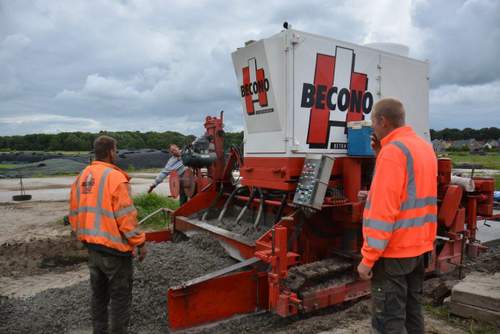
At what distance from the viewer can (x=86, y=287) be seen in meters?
4.77

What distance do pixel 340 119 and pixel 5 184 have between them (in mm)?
18581

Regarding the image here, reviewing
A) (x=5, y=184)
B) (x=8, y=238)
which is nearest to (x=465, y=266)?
(x=8, y=238)

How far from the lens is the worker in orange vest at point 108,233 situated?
3.37 meters

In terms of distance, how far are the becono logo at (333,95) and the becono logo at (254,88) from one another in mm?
432

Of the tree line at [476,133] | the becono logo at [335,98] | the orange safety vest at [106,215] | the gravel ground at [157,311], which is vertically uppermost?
the tree line at [476,133]

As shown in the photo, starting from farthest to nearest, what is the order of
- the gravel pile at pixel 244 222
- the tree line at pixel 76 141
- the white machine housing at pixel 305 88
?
the tree line at pixel 76 141, the gravel pile at pixel 244 222, the white machine housing at pixel 305 88

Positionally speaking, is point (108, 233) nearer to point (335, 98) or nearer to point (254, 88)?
point (254, 88)

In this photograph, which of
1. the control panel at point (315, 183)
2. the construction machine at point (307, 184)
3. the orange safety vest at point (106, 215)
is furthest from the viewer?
the control panel at point (315, 183)

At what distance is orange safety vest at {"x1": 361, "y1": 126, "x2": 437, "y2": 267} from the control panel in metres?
1.53

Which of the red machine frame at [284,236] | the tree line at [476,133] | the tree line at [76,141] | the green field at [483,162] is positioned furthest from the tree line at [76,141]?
the tree line at [476,133]

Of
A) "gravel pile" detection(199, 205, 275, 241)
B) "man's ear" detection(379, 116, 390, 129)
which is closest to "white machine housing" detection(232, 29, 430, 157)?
"gravel pile" detection(199, 205, 275, 241)

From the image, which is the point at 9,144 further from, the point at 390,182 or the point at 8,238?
the point at 390,182

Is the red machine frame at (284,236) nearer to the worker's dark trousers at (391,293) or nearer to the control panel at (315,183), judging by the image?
the control panel at (315,183)

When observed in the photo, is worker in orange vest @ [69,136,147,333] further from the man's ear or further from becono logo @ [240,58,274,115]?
the man's ear
